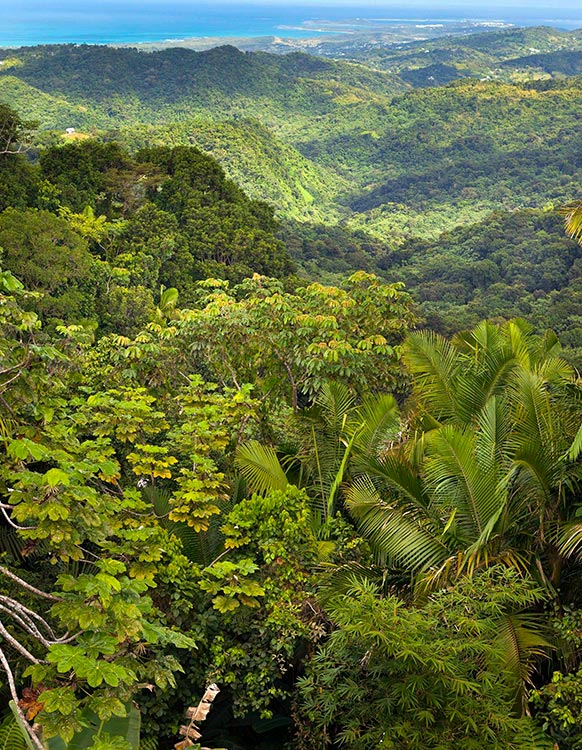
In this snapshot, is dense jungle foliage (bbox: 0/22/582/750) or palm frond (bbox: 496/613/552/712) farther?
palm frond (bbox: 496/613/552/712)

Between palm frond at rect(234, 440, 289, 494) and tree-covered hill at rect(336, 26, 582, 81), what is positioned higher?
tree-covered hill at rect(336, 26, 582, 81)

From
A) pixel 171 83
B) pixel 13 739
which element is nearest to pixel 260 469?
pixel 13 739

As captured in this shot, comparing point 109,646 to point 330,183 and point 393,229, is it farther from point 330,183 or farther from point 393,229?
Result: point 330,183

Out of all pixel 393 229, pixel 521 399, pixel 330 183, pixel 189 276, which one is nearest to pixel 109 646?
pixel 521 399

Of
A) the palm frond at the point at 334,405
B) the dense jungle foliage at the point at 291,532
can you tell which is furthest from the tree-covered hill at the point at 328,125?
the palm frond at the point at 334,405

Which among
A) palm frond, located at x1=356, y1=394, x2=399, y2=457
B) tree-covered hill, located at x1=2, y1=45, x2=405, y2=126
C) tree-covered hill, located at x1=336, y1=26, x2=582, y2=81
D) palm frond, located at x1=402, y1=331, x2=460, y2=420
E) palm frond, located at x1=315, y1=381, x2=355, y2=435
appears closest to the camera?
palm frond, located at x1=356, y1=394, x2=399, y2=457

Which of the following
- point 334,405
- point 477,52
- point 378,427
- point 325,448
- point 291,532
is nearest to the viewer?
point 291,532

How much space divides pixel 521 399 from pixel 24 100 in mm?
90717

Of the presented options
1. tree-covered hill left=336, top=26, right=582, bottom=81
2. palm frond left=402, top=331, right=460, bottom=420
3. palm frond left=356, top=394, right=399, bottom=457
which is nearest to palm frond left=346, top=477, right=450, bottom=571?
palm frond left=356, top=394, right=399, bottom=457

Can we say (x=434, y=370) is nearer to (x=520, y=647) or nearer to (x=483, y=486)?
(x=483, y=486)

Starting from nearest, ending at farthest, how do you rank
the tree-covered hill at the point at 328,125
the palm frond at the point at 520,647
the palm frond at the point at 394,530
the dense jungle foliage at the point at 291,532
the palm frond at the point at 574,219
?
1. the dense jungle foliage at the point at 291,532
2. the palm frond at the point at 520,647
3. the palm frond at the point at 394,530
4. the palm frond at the point at 574,219
5. the tree-covered hill at the point at 328,125

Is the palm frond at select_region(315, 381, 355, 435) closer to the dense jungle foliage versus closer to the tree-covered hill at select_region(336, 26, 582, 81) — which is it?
the dense jungle foliage

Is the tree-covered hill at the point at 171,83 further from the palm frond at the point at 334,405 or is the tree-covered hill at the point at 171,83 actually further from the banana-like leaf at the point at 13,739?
the banana-like leaf at the point at 13,739

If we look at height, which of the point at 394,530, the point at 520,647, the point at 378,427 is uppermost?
the point at 378,427
